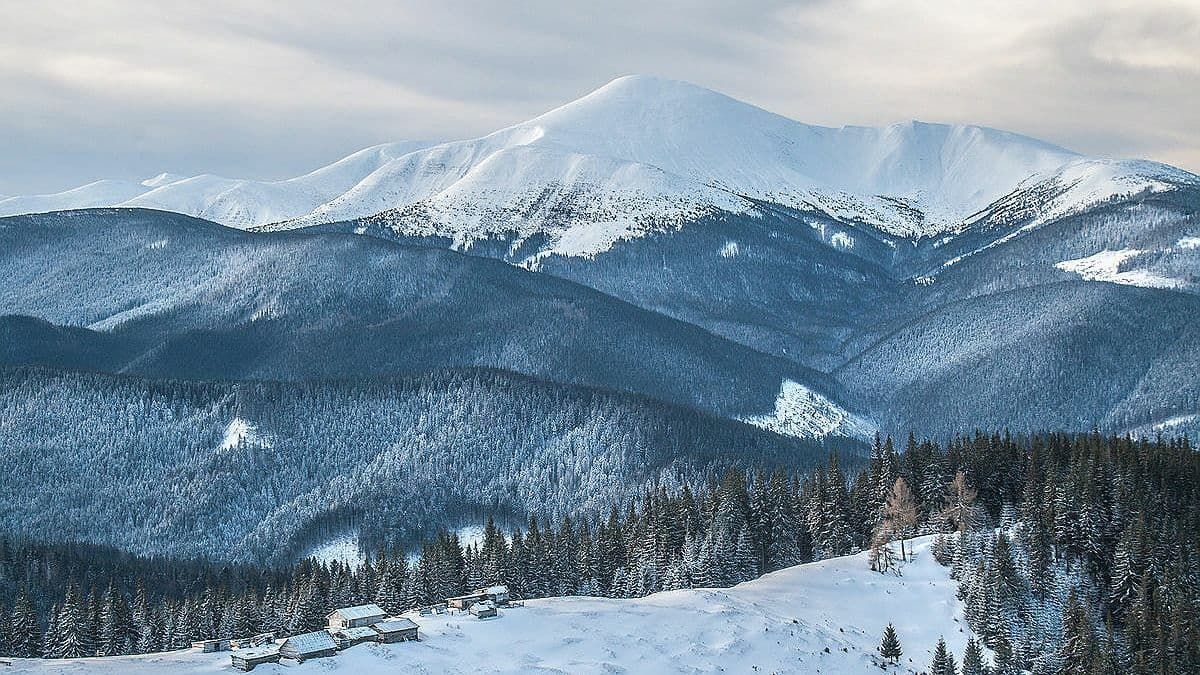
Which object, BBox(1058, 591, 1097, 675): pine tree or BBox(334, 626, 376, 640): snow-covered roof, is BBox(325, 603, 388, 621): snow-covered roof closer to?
BBox(334, 626, 376, 640): snow-covered roof

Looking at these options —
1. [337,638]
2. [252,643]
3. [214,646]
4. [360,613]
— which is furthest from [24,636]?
[337,638]

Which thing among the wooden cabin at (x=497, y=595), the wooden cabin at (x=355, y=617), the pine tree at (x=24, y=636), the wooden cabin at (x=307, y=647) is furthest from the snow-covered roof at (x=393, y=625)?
the pine tree at (x=24, y=636)

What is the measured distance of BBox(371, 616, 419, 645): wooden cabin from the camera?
110075mm

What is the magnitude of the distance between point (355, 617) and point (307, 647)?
854 cm

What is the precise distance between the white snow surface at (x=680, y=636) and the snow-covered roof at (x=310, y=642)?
1.56 m

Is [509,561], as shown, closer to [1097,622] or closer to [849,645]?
[849,645]

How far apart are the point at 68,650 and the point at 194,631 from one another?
12.4 m

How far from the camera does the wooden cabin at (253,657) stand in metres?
102

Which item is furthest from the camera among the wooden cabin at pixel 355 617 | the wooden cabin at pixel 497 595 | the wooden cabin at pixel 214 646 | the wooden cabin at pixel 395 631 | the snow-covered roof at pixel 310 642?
the wooden cabin at pixel 497 595

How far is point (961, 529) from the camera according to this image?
445ft

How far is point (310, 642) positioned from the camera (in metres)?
107

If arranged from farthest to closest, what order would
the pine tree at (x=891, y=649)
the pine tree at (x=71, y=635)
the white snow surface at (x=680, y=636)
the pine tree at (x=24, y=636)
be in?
the pine tree at (x=71, y=635) → the pine tree at (x=24, y=636) → the pine tree at (x=891, y=649) → the white snow surface at (x=680, y=636)

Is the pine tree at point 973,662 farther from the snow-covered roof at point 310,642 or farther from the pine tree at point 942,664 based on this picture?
the snow-covered roof at point 310,642

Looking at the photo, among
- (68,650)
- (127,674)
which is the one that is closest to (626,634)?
(127,674)
